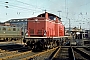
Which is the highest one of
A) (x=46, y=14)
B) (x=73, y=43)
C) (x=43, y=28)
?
(x=46, y=14)

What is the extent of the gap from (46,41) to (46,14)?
115 inches

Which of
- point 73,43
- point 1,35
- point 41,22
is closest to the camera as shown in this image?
point 41,22

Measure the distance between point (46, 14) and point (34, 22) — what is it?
1.49 m

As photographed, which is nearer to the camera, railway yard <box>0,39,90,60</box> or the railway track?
railway yard <box>0,39,90,60</box>

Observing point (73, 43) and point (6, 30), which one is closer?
point (73, 43)

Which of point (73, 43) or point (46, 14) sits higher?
point (46, 14)

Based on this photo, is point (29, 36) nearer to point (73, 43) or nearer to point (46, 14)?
point (46, 14)

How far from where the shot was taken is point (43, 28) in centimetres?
1805

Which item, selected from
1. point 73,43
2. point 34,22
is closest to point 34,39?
point 34,22

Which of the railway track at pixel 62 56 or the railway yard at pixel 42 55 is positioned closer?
the railway yard at pixel 42 55

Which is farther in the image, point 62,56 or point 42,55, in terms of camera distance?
point 42,55

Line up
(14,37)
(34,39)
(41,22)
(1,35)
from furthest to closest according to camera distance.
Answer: (14,37), (1,35), (41,22), (34,39)

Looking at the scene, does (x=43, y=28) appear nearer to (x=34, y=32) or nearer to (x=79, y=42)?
Answer: (x=34, y=32)

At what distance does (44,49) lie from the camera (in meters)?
19.3
